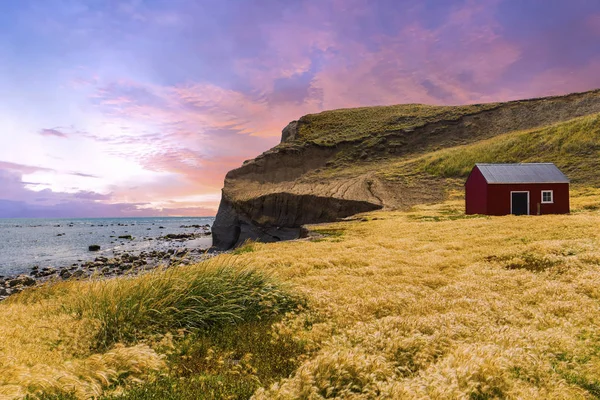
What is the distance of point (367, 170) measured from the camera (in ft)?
243

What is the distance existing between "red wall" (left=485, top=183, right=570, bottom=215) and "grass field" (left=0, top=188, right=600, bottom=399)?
2688cm

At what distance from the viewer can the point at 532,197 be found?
38.7m

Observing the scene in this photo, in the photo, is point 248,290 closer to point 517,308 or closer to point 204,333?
point 204,333

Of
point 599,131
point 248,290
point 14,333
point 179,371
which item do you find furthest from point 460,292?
point 599,131

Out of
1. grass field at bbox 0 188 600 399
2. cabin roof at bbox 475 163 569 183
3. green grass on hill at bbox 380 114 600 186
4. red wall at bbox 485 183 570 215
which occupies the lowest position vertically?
grass field at bbox 0 188 600 399

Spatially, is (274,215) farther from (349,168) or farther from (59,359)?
(59,359)

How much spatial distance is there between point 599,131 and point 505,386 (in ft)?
242

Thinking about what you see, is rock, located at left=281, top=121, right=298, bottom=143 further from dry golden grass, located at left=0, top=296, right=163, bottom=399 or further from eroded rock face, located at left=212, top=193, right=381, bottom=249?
dry golden grass, located at left=0, top=296, right=163, bottom=399

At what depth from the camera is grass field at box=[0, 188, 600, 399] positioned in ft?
16.3

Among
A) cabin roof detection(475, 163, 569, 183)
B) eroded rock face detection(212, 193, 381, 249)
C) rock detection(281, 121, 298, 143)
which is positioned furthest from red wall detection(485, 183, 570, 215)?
rock detection(281, 121, 298, 143)

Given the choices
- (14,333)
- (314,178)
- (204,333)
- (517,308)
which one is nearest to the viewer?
(14,333)

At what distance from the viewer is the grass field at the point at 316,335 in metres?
4.97

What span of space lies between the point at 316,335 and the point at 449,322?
2.91 metres

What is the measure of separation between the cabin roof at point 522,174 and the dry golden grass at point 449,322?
22.6m
